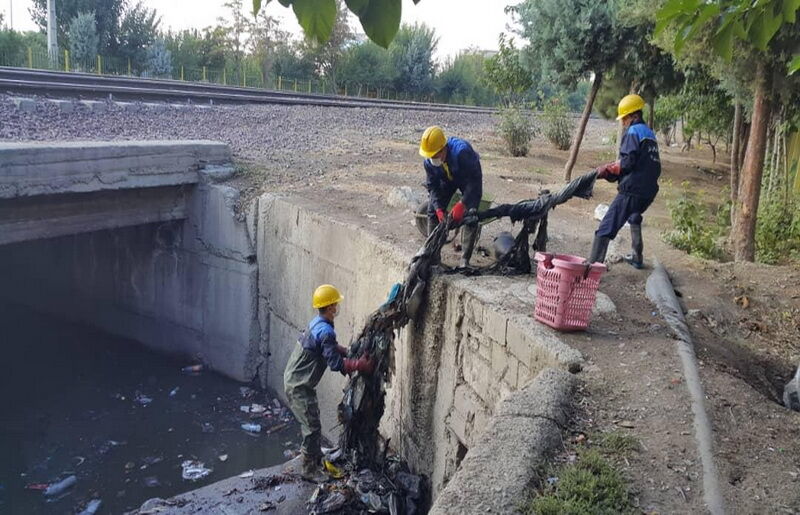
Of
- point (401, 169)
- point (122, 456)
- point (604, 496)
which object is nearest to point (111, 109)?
point (401, 169)

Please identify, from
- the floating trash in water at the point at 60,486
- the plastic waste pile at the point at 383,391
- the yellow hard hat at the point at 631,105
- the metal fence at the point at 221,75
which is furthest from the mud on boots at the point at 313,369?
the metal fence at the point at 221,75

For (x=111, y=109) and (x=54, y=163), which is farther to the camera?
(x=111, y=109)

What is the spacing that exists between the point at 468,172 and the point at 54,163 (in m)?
5.21

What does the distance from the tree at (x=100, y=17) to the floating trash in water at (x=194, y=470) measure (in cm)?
3287

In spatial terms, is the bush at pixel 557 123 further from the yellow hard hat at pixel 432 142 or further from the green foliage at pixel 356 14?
the green foliage at pixel 356 14

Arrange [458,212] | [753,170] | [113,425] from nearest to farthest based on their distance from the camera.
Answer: [458,212] < [753,170] < [113,425]

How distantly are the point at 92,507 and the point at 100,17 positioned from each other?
34.6 metres

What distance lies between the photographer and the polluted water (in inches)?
306

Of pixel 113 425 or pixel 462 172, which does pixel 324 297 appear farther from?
pixel 113 425

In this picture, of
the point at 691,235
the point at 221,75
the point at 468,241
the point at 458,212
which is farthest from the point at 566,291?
the point at 221,75

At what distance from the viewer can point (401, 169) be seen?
12.2 metres

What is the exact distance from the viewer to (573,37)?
12.1 meters

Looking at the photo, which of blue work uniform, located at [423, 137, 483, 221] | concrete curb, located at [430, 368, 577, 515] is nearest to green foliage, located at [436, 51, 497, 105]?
blue work uniform, located at [423, 137, 483, 221]

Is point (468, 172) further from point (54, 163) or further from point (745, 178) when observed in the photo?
point (54, 163)
